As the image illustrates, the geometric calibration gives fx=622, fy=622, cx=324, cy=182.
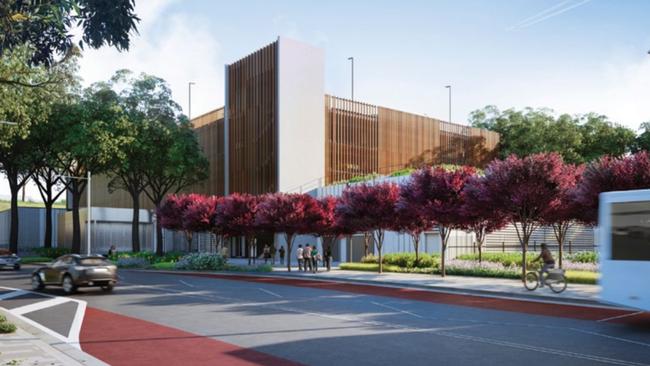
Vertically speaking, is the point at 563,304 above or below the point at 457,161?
below

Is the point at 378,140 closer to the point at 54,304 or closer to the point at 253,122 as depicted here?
the point at 253,122

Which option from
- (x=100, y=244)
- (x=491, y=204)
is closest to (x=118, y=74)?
(x=100, y=244)

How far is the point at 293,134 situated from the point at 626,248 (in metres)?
43.0

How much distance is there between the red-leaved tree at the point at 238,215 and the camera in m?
42.3

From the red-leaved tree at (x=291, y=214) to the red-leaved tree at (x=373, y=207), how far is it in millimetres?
3599

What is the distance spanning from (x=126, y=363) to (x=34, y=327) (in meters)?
5.11

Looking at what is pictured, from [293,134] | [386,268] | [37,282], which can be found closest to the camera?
[37,282]

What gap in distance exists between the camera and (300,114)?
182 feet

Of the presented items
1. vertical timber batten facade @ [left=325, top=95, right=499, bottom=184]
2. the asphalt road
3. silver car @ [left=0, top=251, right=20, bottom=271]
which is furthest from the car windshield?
vertical timber batten facade @ [left=325, top=95, right=499, bottom=184]

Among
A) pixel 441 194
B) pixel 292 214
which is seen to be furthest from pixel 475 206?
pixel 292 214

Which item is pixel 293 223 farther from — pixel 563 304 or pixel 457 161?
pixel 457 161

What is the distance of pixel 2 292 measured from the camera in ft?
79.9

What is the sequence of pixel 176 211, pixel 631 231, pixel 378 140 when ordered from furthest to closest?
pixel 378 140
pixel 176 211
pixel 631 231

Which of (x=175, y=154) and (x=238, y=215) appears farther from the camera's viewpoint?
(x=175, y=154)
